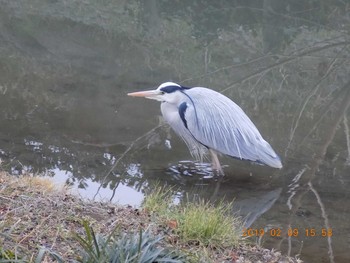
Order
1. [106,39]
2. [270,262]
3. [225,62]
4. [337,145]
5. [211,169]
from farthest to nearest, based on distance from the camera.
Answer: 1. [106,39]
2. [225,62]
3. [337,145]
4. [211,169]
5. [270,262]

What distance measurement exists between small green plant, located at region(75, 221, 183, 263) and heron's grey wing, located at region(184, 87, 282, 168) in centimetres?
317

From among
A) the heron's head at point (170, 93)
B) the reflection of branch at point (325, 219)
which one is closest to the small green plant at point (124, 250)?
the reflection of branch at point (325, 219)

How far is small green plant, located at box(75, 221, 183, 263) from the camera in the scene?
3307 mm

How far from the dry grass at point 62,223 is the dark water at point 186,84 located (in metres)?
1.03

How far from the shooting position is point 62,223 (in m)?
4.13

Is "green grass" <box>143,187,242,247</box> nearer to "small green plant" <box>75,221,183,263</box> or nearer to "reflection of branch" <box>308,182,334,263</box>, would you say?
"small green plant" <box>75,221,183,263</box>

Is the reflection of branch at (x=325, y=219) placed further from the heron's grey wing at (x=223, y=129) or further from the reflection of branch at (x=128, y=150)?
the reflection of branch at (x=128, y=150)

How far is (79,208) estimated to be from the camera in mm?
4457

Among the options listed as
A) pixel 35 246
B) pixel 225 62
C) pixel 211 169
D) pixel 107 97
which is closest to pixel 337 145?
pixel 211 169

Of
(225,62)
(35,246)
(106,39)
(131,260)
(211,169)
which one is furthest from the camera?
(106,39)

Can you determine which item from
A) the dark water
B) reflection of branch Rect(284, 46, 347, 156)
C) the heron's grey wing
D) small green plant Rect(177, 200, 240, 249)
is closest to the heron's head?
the heron's grey wing

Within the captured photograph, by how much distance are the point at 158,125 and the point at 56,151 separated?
4.70ft

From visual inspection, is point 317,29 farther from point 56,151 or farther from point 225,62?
point 56,151

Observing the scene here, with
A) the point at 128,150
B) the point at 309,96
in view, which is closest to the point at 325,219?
the point at 128,150
